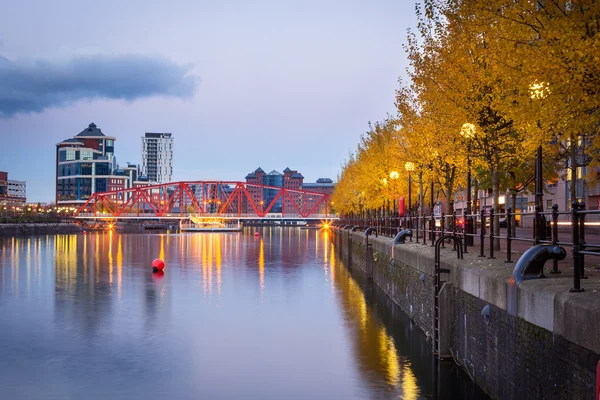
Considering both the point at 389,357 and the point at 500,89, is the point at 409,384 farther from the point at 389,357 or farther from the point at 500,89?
the point at 500,89

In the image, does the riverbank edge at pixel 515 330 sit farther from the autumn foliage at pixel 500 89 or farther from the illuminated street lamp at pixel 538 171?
the autumn foliage at pixel 500 89

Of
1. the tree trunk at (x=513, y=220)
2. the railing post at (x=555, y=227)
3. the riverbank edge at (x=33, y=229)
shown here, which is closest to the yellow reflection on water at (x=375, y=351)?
the railing post at (x=555, y=227)

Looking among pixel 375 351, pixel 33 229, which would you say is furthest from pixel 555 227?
pixel 33 229

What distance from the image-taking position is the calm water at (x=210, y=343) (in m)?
18.0

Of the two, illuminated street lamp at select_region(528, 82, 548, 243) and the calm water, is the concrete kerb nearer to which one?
illuminated street lamp at select_region(528, 82, 548, 243)

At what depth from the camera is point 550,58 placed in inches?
509

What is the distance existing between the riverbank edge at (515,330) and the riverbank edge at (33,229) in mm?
140290

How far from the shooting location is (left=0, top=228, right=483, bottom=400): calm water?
59.2ft

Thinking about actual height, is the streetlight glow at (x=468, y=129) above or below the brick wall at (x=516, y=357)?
above

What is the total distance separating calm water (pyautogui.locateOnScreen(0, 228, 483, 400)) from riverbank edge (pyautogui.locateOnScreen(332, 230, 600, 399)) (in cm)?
125

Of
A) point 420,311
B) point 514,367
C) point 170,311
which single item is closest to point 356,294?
point 170,311

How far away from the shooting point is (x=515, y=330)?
12.4m

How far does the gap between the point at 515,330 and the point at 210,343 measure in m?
14.6

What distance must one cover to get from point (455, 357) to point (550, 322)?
27.4 feet
